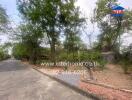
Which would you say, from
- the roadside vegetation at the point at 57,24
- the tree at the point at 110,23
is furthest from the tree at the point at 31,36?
the tree at the point at 110,23

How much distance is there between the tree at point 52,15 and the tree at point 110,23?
1418cm

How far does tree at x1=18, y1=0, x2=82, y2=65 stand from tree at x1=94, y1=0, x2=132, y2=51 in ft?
46.5

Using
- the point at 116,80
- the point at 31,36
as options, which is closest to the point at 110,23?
the point at 31,36

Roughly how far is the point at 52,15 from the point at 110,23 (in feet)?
65.5

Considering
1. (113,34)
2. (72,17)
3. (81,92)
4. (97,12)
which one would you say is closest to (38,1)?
(72,17)

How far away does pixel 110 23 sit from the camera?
59.7 m

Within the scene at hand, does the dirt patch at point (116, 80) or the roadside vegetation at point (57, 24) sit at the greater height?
the roadside vegetation at point (57, 24)

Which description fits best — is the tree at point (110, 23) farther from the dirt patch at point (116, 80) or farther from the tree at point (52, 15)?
the dirt patch at point (116, 80)

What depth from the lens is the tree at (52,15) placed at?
A: 1704 inches

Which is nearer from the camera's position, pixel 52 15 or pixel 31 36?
pixel 52 15

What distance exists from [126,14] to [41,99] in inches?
1957

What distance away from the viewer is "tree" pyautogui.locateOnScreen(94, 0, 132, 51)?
192ft

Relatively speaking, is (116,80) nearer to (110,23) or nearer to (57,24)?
(57,24)

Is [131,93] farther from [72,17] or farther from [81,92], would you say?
[72,17]
